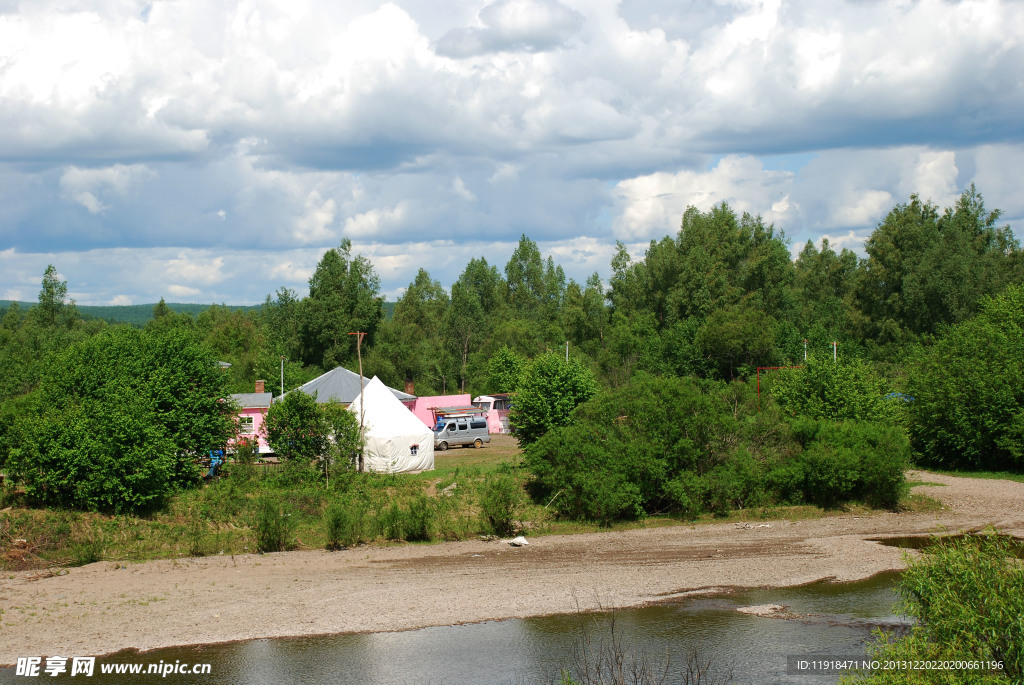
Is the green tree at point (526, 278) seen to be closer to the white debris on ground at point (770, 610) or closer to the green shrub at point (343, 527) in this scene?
the green shrub at point (343, 527)

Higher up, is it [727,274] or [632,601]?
[727,274]

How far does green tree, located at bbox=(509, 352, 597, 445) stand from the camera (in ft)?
103

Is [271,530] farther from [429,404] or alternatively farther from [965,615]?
[429,404]

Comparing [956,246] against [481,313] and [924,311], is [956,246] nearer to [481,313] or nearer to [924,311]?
[924,311]

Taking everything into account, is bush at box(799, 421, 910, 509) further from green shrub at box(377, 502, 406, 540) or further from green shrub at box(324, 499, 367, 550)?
green shrub at box(324, 499, 367, 550)

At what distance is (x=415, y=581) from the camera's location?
17.6 meters

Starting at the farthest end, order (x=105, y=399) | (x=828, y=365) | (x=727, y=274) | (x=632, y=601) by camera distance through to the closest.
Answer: (x=727, y=274)
(x=828, y=365)
(x=105, y=399)
(x=632, y=601)

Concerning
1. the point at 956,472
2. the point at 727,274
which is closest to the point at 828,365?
the point at 956,472

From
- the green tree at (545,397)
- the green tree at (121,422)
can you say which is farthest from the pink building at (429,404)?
the green tree at (121,422)

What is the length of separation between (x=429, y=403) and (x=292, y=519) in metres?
30.4

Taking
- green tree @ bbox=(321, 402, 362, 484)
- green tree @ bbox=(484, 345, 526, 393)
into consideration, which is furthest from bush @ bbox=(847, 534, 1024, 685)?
green tree @ bbox=(484, 345, 526, 393)

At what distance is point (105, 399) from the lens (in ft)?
78.8

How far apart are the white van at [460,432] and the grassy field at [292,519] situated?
14943 millimetres

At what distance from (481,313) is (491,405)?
2229cm
